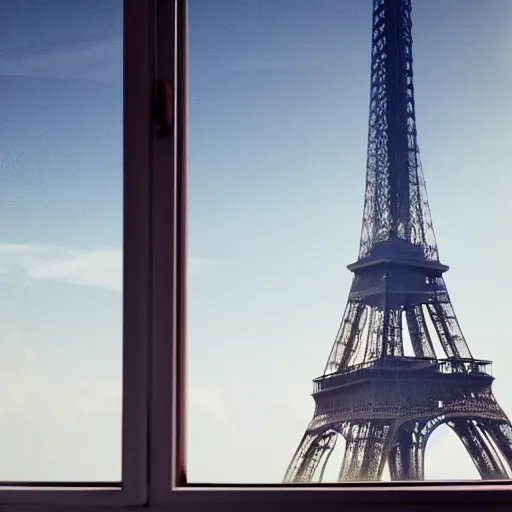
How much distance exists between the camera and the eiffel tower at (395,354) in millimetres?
1532

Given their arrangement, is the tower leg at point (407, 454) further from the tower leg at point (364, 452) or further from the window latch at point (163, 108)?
the window latch at point (163, 108)

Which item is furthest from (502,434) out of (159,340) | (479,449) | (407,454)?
(159,340)

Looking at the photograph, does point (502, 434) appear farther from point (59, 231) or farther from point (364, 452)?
point (59, 231)

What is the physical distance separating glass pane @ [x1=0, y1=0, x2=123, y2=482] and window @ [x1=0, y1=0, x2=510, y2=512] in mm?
97

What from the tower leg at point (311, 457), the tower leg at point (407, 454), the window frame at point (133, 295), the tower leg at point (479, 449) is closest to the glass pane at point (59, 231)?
the window frame at point (133, 295)

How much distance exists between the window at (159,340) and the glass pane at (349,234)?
0.12 metres

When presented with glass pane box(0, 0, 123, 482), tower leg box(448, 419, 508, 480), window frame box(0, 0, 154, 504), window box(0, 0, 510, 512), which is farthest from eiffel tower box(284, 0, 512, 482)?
glass pane box(0, 0, 123, 482)

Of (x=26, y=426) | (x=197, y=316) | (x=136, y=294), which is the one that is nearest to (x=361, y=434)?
(x=197, y=316)

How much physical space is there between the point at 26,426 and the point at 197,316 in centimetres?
37

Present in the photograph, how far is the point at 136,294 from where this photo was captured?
1396mm

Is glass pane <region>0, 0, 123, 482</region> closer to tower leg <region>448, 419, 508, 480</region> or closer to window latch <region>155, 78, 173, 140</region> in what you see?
window latch <region>155, 78, 173, 140</region>

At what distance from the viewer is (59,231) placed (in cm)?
156

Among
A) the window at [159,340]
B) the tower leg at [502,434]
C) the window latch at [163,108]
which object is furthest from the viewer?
the tower leg at [502,434]

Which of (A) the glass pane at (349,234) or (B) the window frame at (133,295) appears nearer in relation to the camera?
(B) the window frame at (133,295)
